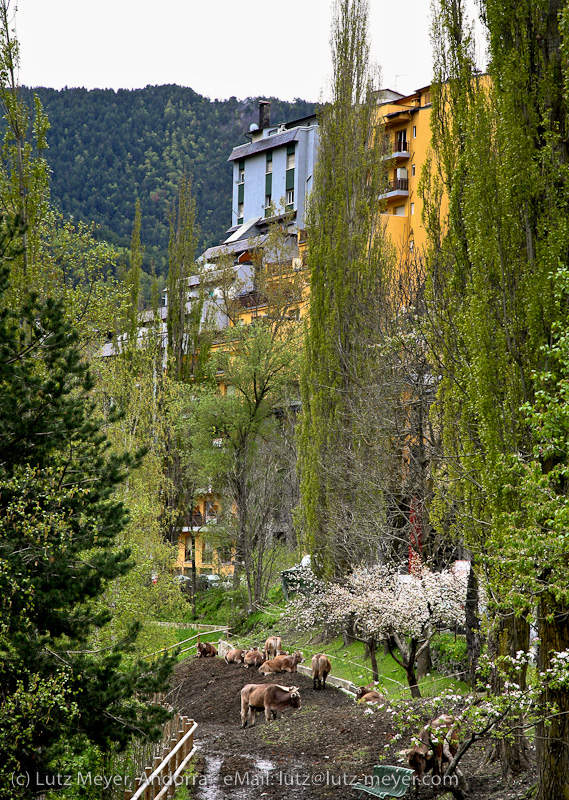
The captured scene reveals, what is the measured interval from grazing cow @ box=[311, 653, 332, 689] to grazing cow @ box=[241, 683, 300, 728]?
1.96 metres

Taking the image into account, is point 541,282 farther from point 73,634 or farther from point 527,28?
point 73,634

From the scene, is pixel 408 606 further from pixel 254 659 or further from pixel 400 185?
pixel 400 185

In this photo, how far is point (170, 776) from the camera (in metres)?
13.3

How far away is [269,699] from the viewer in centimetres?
1844

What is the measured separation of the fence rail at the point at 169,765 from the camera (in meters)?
11.5

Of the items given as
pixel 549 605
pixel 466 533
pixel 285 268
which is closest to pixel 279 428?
pixel 285 268

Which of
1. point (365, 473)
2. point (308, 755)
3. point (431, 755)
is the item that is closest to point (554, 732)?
point (431, 755)

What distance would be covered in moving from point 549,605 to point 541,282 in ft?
12.8

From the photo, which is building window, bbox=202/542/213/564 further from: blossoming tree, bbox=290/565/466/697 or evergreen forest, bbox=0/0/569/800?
blossoming tree, bbox=290/565/466/697

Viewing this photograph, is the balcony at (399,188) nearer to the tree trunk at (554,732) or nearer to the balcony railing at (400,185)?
the balcony railing at (400,185)

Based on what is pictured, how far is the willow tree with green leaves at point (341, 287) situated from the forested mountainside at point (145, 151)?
51415mm

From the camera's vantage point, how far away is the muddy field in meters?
12.4

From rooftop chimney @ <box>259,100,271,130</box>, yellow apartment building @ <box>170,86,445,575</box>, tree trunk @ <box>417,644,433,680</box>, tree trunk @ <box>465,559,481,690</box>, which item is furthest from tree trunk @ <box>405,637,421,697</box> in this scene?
rooftop chimney @ <box>259,100,271,130</box>

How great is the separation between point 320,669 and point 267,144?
5111 centimetres
